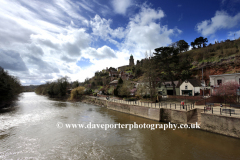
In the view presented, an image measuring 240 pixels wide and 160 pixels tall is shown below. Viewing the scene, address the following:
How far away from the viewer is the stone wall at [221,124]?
11.1 metres

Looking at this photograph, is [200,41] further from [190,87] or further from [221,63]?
[190,87]

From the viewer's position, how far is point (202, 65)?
133 ft

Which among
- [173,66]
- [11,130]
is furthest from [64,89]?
[173,66]

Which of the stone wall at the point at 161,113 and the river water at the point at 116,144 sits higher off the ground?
the stone wall at the point at 161,113

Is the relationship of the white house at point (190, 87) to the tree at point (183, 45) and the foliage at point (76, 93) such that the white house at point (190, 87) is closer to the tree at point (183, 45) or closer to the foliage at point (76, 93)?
the foliage at point (76, 93)

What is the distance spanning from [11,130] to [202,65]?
2034 inches

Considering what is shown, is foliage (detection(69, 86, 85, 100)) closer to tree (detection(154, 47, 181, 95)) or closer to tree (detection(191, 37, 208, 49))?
tree (detection(154, 47, 181, 95))

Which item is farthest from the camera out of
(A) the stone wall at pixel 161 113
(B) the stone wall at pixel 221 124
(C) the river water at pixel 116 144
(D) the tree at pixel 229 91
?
(D) the tree at pixel 229 91

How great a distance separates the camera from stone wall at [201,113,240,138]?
11.1 m

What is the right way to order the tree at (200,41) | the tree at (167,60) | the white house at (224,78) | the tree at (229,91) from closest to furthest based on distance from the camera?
the tree at (229,91), the white house at (224,78), the tree at (167,60), the tree at (200,41)

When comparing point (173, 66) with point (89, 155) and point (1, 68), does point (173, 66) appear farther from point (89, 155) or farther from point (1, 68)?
point (1, 68)

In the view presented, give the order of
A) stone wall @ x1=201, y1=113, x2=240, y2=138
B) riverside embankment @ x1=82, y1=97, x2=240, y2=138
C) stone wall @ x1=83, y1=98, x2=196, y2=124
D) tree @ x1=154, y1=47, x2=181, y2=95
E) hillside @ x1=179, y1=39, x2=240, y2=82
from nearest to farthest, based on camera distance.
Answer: stone wall @ x1=201, y1=113, x2=240, y2=138 → riverside embankment @ x1=82, y1=97, x2=240, y2=138 → stone wall @ x1=83, y1=98, x2=196, y2=124 → tree @ x1=154, y1=47, x2=181, y2=95 → hillside @ x1=179, y1=39, x2=240, y2=82

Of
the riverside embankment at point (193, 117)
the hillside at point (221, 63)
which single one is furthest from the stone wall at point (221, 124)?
the hillside at point (221, 63)

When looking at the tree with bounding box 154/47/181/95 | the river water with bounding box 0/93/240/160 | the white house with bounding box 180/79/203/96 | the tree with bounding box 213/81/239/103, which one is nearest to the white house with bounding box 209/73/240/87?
the white house with bounding box 180/79/203/96
